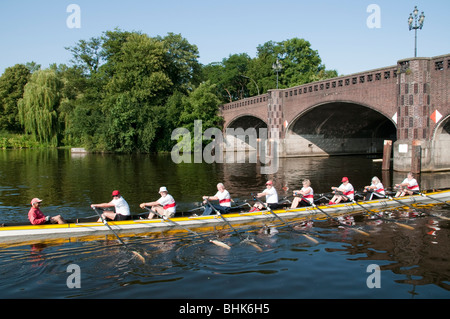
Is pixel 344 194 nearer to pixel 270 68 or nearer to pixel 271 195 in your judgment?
pixel 271 195

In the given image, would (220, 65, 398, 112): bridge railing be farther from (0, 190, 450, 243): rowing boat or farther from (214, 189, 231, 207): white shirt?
(214, 189, 231, 207): white shirt

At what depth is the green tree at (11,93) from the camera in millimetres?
69625

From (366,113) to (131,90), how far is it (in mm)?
31630

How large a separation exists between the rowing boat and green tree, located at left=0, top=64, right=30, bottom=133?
220ft

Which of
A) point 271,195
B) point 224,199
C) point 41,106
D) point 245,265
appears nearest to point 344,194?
point 271,195

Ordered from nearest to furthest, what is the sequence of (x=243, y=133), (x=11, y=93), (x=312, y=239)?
1. (x=312, y=239)
2. (x=243, y=133)
3. (x=11, y=93)

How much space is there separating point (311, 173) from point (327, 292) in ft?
74.8

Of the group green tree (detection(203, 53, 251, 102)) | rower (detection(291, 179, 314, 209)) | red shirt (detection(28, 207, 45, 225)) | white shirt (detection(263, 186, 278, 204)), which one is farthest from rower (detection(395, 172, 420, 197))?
green tree (detection(203, 53, 251, 102))

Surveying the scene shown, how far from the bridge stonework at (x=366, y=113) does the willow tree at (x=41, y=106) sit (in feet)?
92.3

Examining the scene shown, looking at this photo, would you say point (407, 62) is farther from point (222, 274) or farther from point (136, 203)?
point (222, 274)

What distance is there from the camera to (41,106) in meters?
59.3

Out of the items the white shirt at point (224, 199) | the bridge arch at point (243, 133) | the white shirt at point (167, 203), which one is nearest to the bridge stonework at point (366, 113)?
the bridge arch at point (243, 133)

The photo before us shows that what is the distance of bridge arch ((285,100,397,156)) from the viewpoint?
4119 cm
